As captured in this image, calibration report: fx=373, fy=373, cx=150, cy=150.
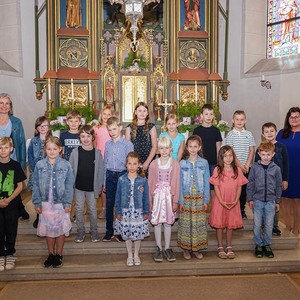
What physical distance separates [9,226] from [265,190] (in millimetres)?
2810

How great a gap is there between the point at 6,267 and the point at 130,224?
1.39 metres

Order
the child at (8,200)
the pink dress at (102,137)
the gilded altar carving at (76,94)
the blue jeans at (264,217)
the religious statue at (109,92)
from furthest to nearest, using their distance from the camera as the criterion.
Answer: the gilded altar carving at (76,94) → the religious statue at (109,92) → the pink dress at (102,137) → the blue jeans at (264,217) → the child at (8,200)

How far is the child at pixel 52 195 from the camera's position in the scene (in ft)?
12.9

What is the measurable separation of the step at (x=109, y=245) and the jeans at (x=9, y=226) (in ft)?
1.30

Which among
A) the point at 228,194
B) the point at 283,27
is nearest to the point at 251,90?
the point at 283,27

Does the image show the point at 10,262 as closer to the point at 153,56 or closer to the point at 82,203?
A: the point at 82,203

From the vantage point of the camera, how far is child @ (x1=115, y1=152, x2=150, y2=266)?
3.96 m

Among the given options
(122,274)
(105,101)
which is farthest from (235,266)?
(105,101)

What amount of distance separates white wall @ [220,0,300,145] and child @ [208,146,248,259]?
14.6ft

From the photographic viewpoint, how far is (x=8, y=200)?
389 centimetres

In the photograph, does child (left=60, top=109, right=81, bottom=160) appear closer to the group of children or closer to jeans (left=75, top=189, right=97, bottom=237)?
the group of children

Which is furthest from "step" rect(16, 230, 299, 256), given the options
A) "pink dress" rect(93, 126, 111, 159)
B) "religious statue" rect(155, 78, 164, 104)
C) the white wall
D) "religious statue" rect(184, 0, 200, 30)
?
"religious statue" rect(184, 0, 200, 30)

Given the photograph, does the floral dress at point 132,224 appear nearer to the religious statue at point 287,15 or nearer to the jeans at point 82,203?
the jeans at point 82,203

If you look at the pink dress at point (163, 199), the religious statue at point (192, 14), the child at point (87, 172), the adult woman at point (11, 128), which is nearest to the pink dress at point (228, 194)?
the pink dress at point (163, 199)
